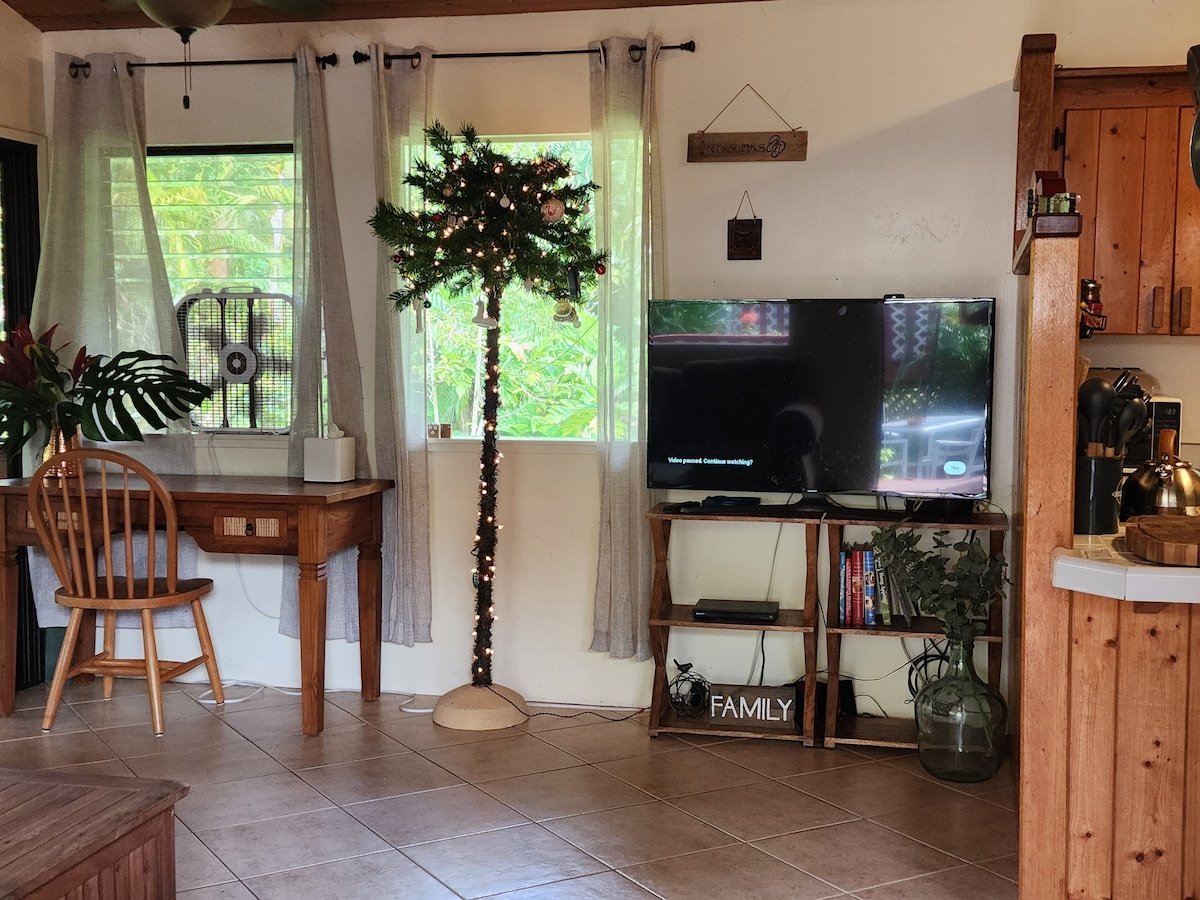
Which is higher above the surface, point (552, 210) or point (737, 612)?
point (552, 210)

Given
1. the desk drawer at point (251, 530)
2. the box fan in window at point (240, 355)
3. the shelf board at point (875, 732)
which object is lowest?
the shelf board at point (875, 732)

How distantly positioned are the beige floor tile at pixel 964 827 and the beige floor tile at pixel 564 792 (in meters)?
0.72

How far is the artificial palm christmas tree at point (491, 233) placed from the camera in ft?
12.0

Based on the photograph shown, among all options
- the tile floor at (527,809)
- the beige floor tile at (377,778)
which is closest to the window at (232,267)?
the tile floor at (527,809)

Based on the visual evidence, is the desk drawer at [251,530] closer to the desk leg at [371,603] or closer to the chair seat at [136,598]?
the chair seat at [136,598]

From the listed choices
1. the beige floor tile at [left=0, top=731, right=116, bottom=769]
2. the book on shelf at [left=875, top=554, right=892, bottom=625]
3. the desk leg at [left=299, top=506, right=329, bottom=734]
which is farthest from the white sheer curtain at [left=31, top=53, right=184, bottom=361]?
the book on shelf at [left=875, top=554, right=892, bottom=625]

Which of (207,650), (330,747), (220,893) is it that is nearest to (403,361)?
(207,650)

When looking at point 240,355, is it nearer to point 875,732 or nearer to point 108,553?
point 108,553

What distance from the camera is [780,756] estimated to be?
12.1ft

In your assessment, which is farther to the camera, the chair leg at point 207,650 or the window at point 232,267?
the window at point 232,267

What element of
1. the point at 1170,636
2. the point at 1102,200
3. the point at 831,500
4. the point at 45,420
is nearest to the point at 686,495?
the point at 831,500

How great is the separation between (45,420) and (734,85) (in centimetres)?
263

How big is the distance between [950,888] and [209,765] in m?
2.16

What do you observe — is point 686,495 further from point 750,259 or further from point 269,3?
point 269,3
